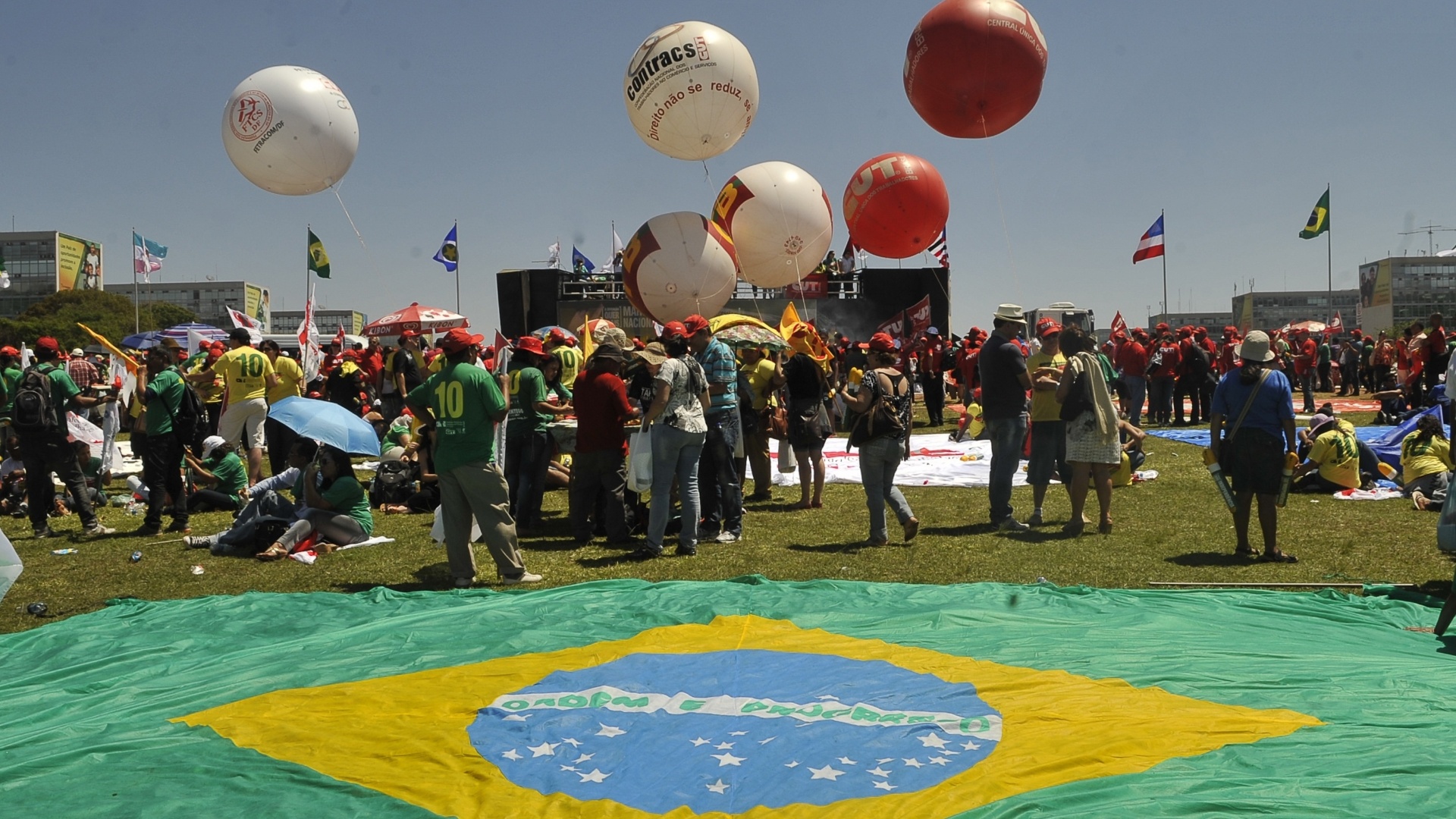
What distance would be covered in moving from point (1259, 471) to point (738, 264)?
35.2 feet

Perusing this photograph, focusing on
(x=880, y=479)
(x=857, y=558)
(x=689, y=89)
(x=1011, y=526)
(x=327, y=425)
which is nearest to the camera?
(x=857, y=558)

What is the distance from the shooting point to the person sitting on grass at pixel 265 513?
9.36 meters

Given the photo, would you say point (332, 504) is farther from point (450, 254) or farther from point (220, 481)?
point (450, 254)

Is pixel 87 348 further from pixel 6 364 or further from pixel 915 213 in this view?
pixel 915 213

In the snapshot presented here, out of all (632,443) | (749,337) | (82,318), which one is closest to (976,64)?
(749,337)

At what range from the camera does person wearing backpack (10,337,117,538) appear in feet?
33.1

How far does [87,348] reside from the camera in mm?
54125

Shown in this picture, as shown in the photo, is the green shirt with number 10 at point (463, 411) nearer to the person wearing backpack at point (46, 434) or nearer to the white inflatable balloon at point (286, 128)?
the person wearing backpack at point (46, 434)

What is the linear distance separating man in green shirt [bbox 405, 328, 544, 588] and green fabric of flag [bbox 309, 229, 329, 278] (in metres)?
17.8

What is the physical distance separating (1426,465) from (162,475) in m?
12.2

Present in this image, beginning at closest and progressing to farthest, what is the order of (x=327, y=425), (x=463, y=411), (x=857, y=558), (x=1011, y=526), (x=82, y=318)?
1. (x=463, y=411)
2. (x=857, y=558)
3. (x=327, y=425)
4. (x=1011, y=526)
5. (x=82, y=318)

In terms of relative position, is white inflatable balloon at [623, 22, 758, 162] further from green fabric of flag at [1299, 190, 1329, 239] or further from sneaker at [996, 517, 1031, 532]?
green fabric of flag at [1299, 190, 1329, 239]

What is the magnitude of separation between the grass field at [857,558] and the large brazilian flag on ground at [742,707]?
94cm

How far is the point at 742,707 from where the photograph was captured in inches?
185
